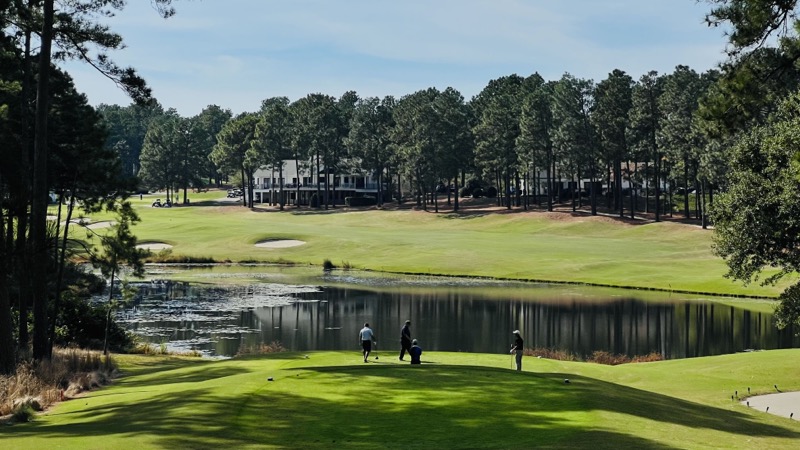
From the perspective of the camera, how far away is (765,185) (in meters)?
33.3

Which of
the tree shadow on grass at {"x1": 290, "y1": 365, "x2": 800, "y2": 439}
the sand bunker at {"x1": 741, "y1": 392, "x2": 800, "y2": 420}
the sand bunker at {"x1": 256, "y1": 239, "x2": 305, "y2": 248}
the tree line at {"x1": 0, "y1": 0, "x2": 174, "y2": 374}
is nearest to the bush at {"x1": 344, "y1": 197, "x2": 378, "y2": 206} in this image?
the sand bunker at {"x1": 256, "y1": 239, "x2": 305, "y2": 248}

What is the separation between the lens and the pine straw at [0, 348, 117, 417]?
23.1m

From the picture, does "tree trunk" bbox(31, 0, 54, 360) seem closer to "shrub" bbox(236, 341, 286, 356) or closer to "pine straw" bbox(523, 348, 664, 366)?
"shrub" bbox(236, 341, 286, 356)

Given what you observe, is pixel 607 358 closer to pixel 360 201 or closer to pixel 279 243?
pixel 279 243

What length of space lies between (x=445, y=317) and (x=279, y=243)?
50.0m

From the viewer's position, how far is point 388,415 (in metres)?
20.0

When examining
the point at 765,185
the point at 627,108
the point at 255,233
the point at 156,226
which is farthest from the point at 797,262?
the point at 156,226

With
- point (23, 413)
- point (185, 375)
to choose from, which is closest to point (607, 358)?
point (185, 375)

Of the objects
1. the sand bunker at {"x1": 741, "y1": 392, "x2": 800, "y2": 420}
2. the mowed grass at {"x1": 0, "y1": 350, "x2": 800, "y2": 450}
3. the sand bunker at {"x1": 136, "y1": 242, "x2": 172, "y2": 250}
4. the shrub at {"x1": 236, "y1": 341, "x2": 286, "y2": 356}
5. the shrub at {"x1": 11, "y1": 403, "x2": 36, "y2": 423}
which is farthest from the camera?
the sand bunker at {"x1": 136, "y1": 242, "x2": 172, "y2": 250}

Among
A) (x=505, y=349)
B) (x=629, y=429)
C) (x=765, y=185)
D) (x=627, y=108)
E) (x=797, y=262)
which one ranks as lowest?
(x=505, y=349)

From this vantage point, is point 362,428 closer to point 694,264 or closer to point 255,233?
point 694,264

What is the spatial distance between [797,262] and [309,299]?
42128 mm

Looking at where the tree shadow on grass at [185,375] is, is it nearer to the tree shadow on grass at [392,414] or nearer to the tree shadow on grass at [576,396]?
the tree shadow on grass at [392,414]

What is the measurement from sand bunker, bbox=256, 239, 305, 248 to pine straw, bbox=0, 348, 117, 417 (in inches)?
2813
